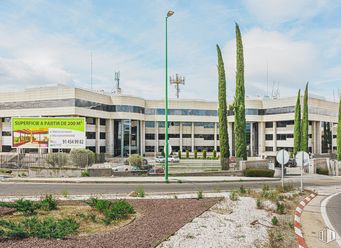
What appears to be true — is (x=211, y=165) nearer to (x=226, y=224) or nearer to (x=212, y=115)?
(x=226, y=224)

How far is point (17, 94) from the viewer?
5847 cm

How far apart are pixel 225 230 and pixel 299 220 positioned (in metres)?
3.85

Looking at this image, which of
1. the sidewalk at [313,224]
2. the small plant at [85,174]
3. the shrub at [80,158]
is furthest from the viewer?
the shrub at [80,158]

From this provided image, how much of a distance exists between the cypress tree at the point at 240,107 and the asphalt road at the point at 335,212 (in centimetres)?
1807

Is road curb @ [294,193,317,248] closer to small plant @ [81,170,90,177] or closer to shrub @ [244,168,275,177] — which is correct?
shrub @ [244,168,275,177]

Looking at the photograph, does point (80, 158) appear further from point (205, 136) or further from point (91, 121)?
point (205, 136)

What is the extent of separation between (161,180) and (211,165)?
8467mm

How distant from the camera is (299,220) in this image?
36.8 ft

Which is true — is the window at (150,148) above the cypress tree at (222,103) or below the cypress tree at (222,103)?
below

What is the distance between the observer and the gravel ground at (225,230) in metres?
7.53

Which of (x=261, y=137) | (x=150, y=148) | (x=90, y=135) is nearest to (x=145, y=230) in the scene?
(x=90, y=135)

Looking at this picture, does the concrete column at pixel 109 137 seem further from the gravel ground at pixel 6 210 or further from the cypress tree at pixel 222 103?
the gravel ground at pixel 6 210

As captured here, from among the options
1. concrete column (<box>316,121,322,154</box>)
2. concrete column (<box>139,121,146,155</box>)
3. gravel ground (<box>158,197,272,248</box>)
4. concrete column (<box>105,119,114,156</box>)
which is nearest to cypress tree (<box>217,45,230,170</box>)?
gravel ground (<box>158,197,272,248</box>)

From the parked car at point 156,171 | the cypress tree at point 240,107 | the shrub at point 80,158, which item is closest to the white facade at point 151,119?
the shrub at point 80,158
